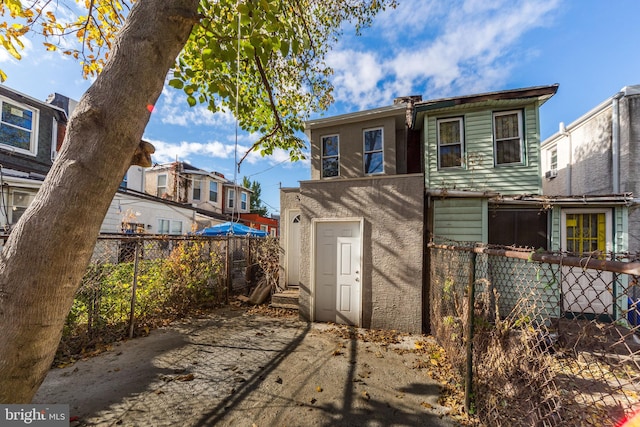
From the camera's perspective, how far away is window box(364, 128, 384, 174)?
774 centimetres

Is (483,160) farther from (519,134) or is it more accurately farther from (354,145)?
(354,145)

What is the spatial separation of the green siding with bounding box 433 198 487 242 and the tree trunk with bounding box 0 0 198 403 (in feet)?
22.5

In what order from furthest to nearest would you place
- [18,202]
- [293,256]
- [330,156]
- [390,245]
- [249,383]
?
1. [18,202]
2. [330,156]
3. [293,256]
4. [390,245]
5. [249,383]

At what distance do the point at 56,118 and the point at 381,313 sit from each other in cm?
1494

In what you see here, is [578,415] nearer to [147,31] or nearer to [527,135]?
[147,31]

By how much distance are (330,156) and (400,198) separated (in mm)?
3411

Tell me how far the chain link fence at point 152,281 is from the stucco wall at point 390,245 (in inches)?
141

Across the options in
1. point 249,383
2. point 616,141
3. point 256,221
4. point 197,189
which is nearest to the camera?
point 249,383

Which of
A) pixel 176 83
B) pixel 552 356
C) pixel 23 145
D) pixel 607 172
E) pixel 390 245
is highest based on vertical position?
pixel 23 145

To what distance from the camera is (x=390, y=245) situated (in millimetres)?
5703

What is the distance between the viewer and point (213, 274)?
293 inches

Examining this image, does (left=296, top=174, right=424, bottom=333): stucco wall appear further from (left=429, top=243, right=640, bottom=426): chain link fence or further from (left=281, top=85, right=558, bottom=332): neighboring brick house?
(left=429, top=243, right=640, bottom=426): chain link fence

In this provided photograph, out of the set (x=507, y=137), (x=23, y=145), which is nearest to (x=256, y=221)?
(x=23, y=145)

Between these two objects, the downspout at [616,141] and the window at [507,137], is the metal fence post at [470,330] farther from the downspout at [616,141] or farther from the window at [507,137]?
the downspout at [616,141]
